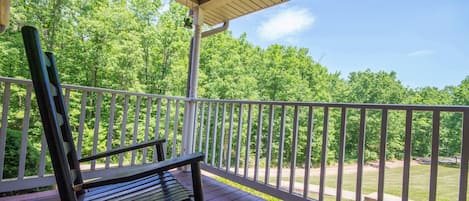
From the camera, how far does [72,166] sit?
1.21 m

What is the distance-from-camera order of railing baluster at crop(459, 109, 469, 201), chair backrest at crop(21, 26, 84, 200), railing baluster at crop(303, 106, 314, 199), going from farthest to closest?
railing baluster at crop(303, 106, 314, 199) → railing baluster at crop(459, 109, 469, 201) → chair backrest at crop(21, 26, 84, 200)

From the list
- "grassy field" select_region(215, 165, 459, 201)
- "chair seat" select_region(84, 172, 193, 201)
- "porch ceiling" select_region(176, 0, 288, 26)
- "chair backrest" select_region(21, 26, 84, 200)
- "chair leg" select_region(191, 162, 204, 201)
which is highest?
"porch ceiling" select_region(176, 0, 288, 26)

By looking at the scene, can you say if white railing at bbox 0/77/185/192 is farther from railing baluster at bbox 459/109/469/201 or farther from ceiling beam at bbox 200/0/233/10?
railing baluster at bbox 459/109/469/201

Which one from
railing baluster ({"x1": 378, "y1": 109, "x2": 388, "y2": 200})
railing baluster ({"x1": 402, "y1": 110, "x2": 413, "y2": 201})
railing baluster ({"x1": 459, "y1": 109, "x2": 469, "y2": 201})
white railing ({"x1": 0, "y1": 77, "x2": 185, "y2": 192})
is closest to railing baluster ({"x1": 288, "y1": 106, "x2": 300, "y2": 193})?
railing baluster ({"x1": 378, "y1": 109, "x2": 388, "y2": 200})

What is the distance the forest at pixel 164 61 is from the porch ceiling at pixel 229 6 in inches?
214

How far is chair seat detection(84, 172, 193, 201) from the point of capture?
1135 millimetres

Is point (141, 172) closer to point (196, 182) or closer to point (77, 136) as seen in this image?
point (196, 182)

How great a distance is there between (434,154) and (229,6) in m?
2.61

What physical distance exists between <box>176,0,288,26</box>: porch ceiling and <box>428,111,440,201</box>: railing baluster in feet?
6.96

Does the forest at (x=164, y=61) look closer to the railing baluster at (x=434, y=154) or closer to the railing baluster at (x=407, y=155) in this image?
the railing baluster at (x=407, y=155)

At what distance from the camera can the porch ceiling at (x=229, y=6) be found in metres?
3.13

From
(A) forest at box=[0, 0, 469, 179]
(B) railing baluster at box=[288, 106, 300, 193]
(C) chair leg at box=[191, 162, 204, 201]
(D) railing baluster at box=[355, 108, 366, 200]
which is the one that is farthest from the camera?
(A) forest at box=[0, 0, 469, 179]

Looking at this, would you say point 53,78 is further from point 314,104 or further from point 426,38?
point 426,38

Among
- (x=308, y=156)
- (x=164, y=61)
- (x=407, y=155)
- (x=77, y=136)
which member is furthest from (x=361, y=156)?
(x=164, y=61)
